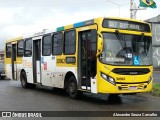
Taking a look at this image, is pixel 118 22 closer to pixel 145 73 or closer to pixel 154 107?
pixel 145 73

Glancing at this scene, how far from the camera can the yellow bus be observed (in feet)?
41.9

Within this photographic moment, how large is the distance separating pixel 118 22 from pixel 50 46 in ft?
14.8

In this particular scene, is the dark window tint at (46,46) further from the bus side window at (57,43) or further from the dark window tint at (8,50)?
the dark window tint at (8,50)

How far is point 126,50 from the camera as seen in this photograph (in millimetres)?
13250

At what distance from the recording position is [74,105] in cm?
1298

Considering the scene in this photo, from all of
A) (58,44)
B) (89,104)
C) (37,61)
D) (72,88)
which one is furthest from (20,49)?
(89,104)

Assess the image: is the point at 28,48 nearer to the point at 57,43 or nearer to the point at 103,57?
the point at 57,43

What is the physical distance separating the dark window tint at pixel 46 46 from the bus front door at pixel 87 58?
10.4ft

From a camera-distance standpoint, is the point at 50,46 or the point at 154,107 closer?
the point at 154,107

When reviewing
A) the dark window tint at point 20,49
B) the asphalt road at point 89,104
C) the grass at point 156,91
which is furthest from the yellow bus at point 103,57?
the dark window tint at point 20,49

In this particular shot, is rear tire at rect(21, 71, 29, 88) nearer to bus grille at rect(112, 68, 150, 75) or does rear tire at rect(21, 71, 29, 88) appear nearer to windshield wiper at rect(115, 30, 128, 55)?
windshield wiper at rect(115, 30, 128, 55)

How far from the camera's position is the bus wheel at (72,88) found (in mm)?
14477

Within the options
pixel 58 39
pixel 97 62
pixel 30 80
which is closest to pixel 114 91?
pixel 97 62

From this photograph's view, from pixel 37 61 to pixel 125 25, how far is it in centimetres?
650
